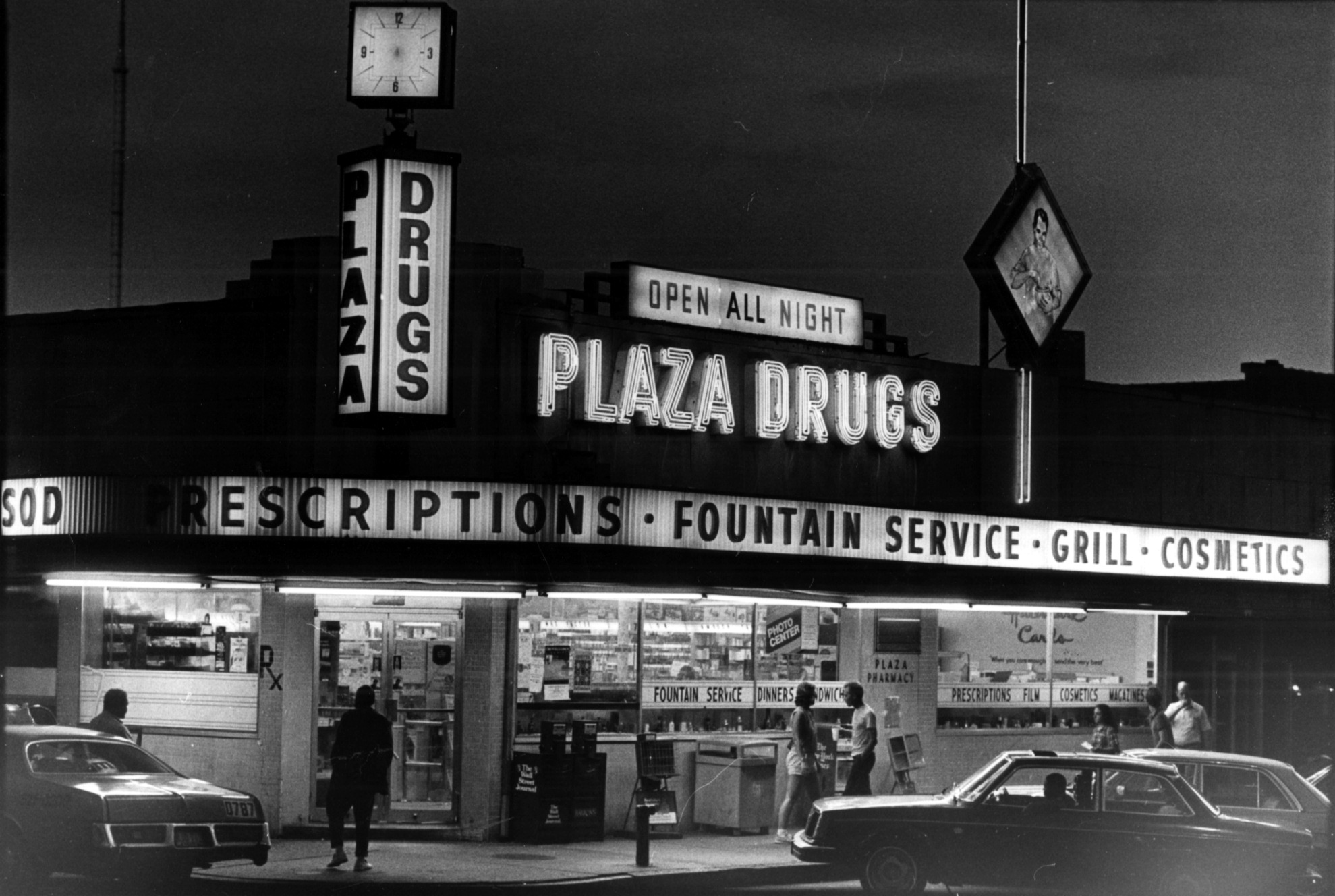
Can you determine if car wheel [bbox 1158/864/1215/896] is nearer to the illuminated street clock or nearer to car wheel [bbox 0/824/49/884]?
car wheel [bbox 0/824/49/884]

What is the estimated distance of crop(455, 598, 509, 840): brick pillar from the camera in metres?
18.2

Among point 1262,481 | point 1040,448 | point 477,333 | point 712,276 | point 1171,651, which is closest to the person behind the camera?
point 477,333

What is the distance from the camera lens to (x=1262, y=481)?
2877cm

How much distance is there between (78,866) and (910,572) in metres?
11.6

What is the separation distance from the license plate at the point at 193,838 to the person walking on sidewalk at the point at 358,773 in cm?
223

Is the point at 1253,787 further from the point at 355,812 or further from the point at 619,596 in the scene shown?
the point at 355,812

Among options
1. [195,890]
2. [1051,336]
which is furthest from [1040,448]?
[195,890]

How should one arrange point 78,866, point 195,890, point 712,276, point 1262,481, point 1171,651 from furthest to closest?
point 1262,481
point 1171,651
point 712,276
point 195,890
point 78,866

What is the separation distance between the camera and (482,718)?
1845cm

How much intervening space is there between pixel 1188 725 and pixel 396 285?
11594 millimetres

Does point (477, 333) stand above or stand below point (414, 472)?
above

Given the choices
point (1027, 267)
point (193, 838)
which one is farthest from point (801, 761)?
point (1027, 267)

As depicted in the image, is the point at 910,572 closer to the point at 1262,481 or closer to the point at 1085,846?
the point at 1085,846

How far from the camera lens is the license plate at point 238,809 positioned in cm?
1405
